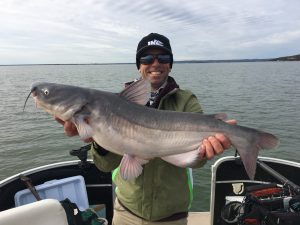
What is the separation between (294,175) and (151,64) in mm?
3598

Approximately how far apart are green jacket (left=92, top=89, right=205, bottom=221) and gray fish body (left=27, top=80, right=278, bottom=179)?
41 centimetres

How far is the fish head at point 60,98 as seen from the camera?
10.9 feet

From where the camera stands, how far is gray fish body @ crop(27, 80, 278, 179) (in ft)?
10.9

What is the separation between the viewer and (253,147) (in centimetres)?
343

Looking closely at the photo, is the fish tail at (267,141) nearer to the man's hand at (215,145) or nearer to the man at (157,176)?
the man's hand at (215,145)

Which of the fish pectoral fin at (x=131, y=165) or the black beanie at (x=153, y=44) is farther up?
the black beanie at (x=153, y=44)

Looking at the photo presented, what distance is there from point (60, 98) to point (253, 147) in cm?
198

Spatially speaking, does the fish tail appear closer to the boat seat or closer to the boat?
the boat

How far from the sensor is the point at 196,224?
23.1 ft

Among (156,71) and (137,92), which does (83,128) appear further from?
(156,71)

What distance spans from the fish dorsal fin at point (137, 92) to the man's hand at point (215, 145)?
2.47 feet

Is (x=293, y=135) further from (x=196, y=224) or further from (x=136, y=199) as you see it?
(x=136, y=199)

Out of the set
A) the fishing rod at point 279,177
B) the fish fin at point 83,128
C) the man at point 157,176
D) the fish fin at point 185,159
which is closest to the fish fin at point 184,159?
the fish fin at point 185,159

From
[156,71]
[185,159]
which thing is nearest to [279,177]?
[185,159]
